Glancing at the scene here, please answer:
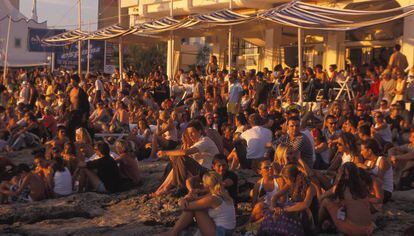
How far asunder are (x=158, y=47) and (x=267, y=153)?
35108 millimetres

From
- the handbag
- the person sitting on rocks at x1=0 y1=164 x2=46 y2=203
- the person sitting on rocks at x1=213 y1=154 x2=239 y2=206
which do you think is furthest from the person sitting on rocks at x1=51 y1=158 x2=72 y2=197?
the handbag

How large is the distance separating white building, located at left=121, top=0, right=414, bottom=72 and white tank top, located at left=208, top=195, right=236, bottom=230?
12.1 meters

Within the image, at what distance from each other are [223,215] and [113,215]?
269cm

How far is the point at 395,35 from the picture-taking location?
20.7m

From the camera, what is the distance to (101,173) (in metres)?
10.4

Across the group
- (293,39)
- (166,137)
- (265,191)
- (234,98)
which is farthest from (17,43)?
(265,191)

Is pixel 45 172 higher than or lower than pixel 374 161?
lower

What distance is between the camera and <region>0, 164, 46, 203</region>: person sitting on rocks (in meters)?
10.1

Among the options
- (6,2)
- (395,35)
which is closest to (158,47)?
(6,2)

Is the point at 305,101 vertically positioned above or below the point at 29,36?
Answer: below

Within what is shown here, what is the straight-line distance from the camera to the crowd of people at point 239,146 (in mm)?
6954

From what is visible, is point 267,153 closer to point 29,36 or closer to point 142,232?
point 142,232

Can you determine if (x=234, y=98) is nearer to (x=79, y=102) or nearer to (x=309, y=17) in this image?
(x=309, y=17)

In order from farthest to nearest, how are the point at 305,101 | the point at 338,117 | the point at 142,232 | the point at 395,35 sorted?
the point at 395,35 < the point at 305,101 < the point at 338,117 < the point at 142,232
